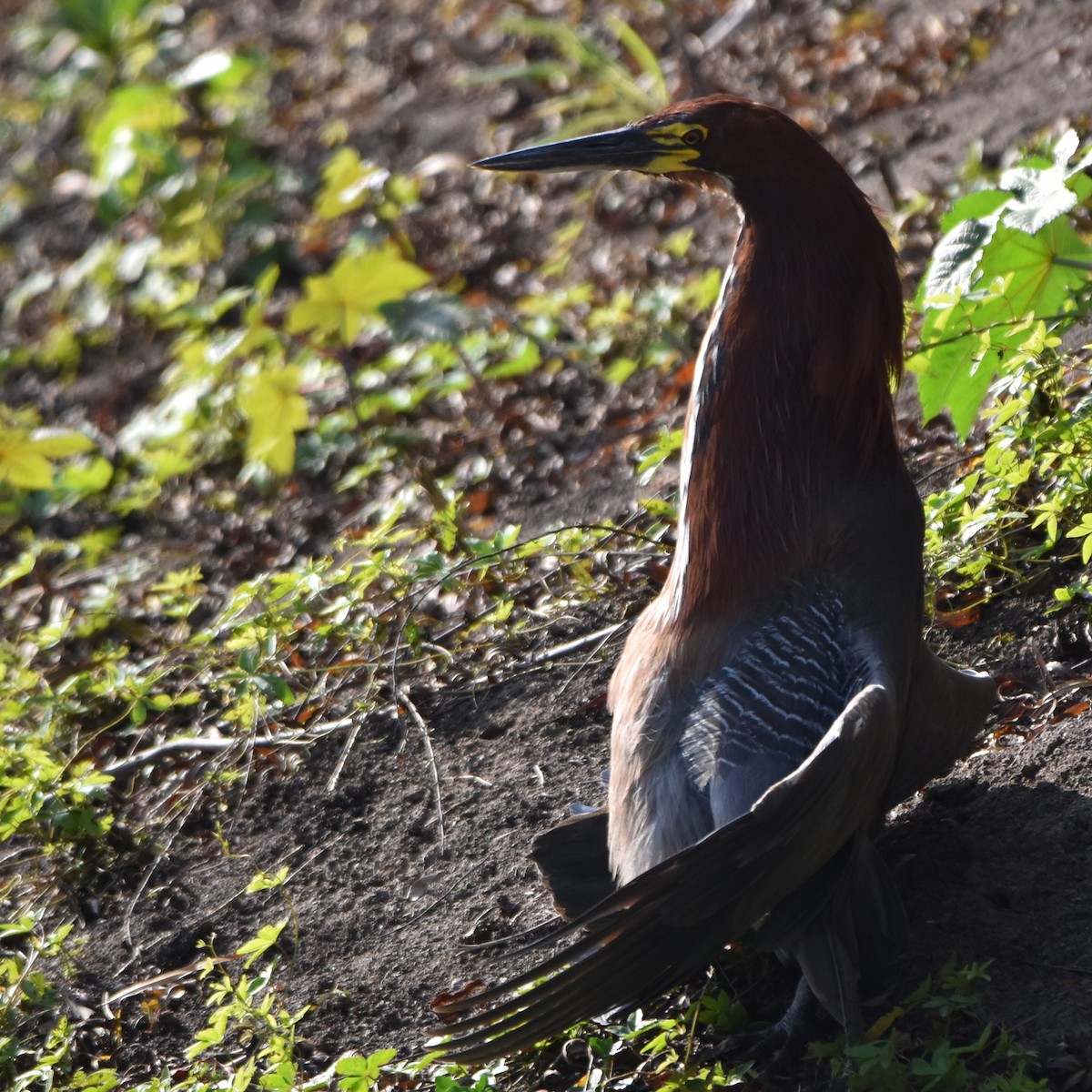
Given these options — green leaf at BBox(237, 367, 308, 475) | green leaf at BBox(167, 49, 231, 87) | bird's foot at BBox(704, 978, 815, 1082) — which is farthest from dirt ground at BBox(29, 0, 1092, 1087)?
green leaf at BBox(167, 49, 231, 87)

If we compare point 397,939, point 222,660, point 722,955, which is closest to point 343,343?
point 222,660

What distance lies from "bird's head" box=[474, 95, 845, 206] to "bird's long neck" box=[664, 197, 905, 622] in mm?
101

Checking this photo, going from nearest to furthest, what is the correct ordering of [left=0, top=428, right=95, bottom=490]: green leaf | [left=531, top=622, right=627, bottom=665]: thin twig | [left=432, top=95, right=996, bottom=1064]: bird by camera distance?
[left=432, top=95, right=996, bottom=1064]: bird, [left=531, top=622, right=627, bottom=665]: thin twig, [left=0, top=428, right=95, bottom=490]: green leaf

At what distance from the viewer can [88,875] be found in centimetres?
370

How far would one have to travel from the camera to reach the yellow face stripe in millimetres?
2975

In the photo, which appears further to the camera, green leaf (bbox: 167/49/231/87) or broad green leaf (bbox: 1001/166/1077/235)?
green leaf (bbox: 167/49/231/87)

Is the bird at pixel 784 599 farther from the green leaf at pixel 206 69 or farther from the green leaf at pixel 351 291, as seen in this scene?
the green leaf at pixel 206 69

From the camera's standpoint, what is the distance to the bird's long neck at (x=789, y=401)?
2.82 meters

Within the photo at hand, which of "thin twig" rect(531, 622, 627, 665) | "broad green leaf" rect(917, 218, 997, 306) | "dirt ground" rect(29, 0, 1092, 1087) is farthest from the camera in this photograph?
"thin twig" rect(531, 622, 627, 665)

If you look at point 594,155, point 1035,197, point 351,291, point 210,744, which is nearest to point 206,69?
point 351,291

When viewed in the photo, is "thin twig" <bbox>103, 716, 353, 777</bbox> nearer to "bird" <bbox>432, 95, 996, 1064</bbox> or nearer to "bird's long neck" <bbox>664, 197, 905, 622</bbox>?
"bird" <bbox>432, 95, 996, 1064</bbox>

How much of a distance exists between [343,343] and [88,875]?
240 centimetres

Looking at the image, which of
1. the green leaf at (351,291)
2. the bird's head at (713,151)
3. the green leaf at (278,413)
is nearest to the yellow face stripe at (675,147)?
the bird's head at (713,151)

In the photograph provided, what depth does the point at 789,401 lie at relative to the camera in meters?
2.84
